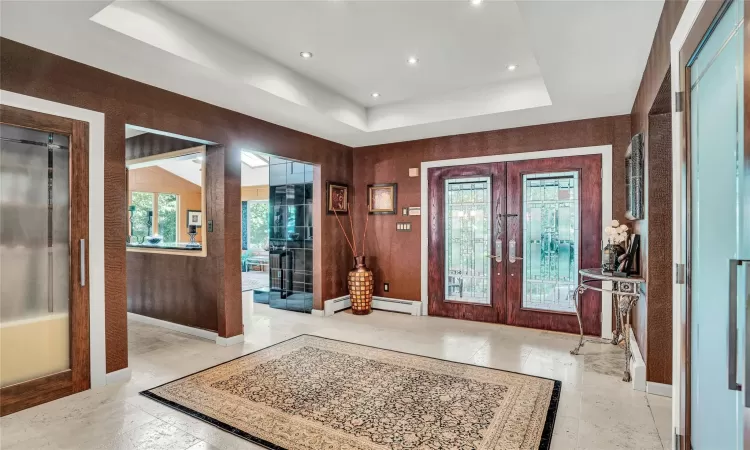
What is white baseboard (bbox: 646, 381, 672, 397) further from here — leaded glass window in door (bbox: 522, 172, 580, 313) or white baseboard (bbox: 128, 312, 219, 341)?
white baseboard (bbox: 128, 312, 219, 341)

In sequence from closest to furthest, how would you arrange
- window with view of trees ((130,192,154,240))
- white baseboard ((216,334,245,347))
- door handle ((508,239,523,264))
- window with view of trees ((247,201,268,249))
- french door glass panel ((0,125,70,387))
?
1. french door glass panel ((0,125,70,387))
2. white baseboard ((216,334,245,347))
3. door handle ((508,239,523,264))
4. window with view of trees ((130,192,154,240))
5. window with view of trees ((247,201,268,249))

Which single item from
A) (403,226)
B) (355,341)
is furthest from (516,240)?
(355,341)

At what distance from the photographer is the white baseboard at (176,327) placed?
4223 mm

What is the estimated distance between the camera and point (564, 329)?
A: 176 inches

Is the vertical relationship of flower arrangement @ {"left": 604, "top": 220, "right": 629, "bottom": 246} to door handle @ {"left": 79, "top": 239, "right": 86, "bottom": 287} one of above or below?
above

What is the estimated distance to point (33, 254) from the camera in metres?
2.72

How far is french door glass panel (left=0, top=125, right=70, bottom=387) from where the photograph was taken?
2.60m

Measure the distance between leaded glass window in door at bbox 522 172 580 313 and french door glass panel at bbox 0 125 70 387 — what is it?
179 inches

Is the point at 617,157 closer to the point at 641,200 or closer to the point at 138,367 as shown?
the point at 641,200

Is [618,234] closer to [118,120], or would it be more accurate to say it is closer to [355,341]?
[355,341]

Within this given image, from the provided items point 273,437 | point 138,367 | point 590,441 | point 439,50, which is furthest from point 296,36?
point 590,441

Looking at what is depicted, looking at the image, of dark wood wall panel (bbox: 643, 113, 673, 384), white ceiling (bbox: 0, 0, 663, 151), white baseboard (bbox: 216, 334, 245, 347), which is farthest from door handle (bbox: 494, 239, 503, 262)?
white baseboard (bbox: 216, 334, 245, 347)

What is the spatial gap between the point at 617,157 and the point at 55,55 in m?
5.15

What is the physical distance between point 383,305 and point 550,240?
251 cm
